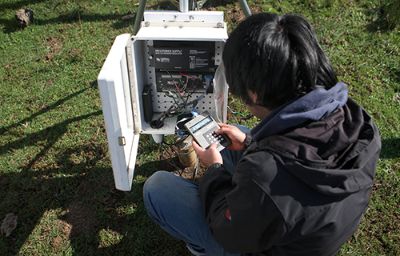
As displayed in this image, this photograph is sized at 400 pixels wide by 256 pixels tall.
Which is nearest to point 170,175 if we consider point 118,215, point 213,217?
point 213,217

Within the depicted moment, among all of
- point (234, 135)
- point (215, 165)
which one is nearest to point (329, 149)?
point (215, 165)

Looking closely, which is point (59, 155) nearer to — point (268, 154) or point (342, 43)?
point (268, 154)

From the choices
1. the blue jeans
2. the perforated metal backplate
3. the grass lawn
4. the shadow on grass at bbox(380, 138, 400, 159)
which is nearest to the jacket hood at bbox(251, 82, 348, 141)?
the blue jeans

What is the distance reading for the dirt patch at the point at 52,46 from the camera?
3.42 metres

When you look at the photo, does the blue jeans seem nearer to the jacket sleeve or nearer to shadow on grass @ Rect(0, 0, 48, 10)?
the jacket sleeve

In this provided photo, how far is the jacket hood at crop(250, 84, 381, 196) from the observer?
1.05 meters

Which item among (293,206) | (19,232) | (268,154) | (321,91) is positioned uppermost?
(321,91)

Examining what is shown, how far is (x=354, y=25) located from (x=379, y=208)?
2095 mm

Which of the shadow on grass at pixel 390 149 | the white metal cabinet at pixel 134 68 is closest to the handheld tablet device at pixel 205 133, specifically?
the white metal cabinet at pixel 134 68


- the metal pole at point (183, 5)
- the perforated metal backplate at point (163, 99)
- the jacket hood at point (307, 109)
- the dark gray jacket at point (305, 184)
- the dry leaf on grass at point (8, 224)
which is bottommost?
the dry leaf on grass at point (8, 224)

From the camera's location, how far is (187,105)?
7.18 ft

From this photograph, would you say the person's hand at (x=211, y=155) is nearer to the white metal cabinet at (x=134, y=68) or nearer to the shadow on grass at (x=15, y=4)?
the white metal cabinet at (x=134, y=68)

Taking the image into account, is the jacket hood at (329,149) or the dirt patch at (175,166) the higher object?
the jacket hood at (329,149)

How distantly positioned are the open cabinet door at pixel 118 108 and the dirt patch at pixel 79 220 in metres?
0.60
